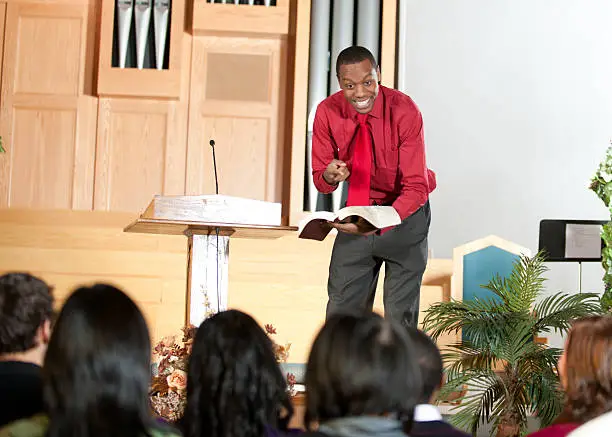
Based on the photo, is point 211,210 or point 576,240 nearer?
point 211,210

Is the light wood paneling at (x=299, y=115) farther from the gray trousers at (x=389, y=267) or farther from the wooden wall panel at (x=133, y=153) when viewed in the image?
the gray trousers at (x=389, y=267)

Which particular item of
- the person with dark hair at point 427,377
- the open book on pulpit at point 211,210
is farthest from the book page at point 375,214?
the person with dark hair at point 427,377

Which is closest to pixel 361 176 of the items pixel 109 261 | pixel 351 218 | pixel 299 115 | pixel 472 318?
pixel 351 218

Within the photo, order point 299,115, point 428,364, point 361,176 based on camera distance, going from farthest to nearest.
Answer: point 299,115 < point 361,176 < point 428,364

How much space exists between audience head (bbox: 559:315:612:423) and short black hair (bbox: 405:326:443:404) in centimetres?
32

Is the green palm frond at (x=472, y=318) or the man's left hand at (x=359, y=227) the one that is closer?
the man's left hand at (x=359, y=227)

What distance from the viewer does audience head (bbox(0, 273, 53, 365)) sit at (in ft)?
7.34

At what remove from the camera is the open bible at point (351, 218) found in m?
3.51

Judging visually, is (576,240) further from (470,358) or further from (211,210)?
(211,210)

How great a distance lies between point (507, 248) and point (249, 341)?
14.7 feet

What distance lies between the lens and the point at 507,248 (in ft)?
20.9

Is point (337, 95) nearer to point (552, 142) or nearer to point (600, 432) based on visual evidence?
point (600, 432)

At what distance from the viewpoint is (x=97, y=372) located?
179cm

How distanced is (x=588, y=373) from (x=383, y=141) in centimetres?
173
